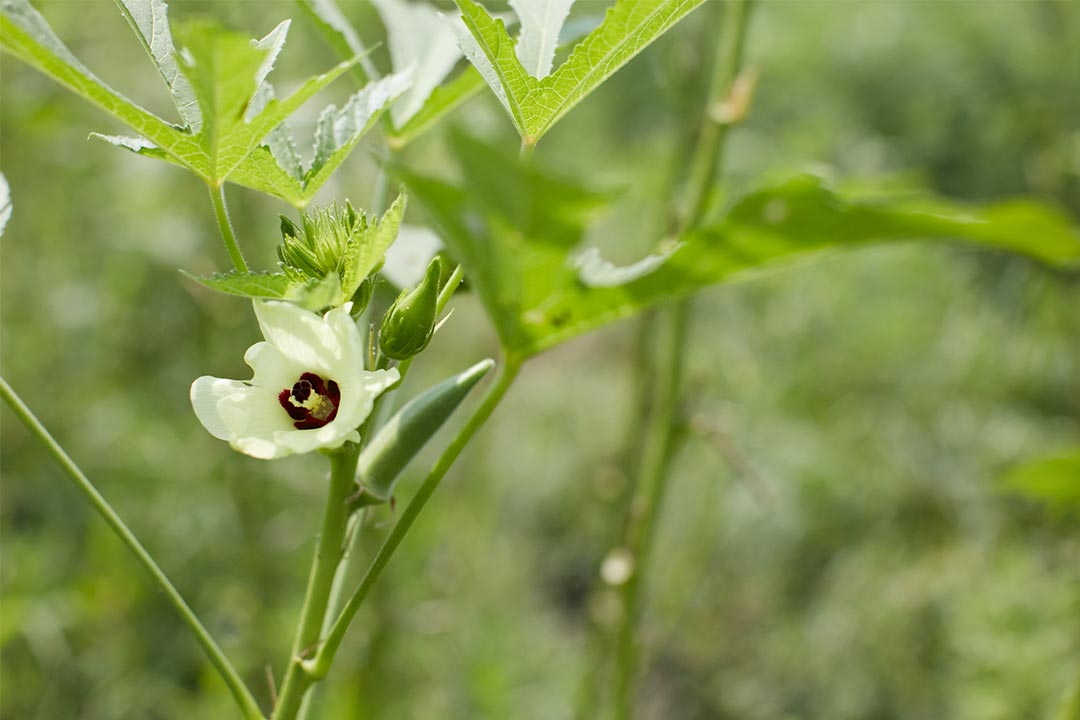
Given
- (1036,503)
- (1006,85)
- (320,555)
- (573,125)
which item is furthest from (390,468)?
(1006,85)

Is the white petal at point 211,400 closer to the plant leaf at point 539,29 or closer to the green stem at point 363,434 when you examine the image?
the green stem at point 363,434

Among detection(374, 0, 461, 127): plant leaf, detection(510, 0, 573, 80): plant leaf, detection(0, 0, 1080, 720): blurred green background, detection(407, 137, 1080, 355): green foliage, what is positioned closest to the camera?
detection(407, 137, 1080, 355): green foliage

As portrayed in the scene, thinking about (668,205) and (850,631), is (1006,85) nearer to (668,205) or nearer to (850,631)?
(850,631)

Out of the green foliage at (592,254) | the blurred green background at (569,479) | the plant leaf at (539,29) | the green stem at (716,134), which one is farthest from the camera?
the blurred green background at (569,479)

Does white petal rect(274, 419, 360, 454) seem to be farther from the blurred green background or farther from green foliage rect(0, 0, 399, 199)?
the blurred green background

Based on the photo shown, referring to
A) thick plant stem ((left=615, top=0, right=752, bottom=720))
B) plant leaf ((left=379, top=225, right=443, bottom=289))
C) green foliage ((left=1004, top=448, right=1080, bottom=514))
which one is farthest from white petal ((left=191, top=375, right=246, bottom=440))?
green foliage ((left=1004, top=448, right=1080, bottom=514))

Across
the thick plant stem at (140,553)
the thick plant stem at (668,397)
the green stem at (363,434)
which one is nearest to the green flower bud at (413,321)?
the green stem at (363,434)

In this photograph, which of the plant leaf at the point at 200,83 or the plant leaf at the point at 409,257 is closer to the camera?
the plant leaf at the point at 200,83
